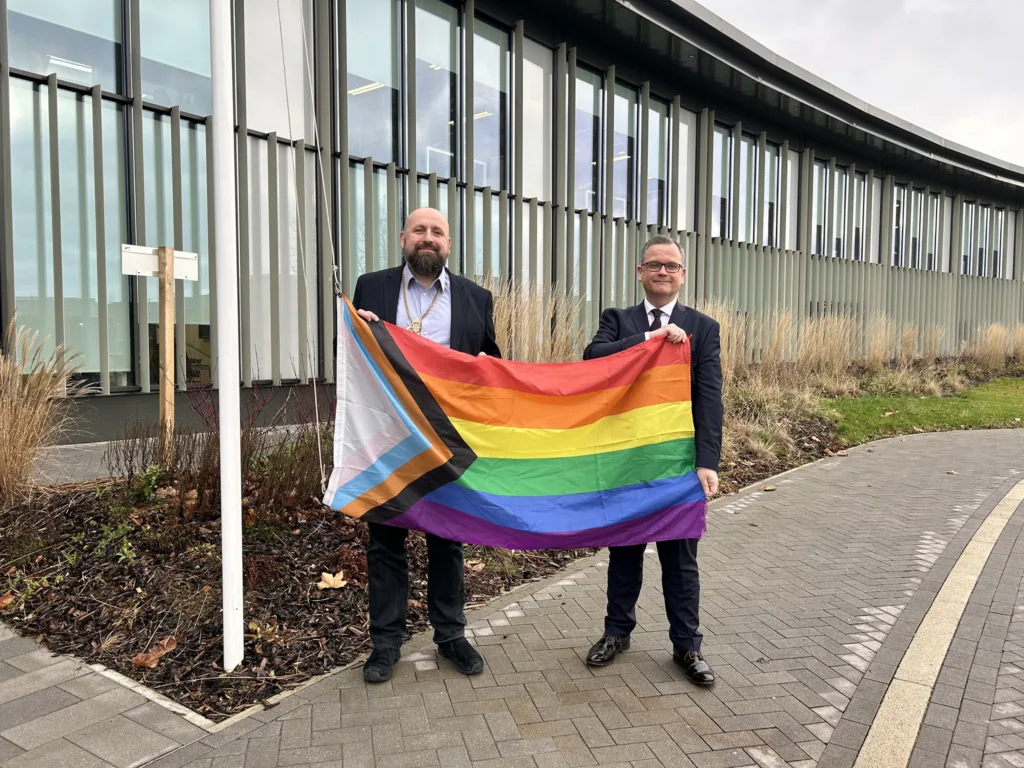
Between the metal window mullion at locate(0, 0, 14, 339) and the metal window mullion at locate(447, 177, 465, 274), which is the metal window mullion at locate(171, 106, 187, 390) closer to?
the metal window mullion at locate(0, 0, 14, 339)

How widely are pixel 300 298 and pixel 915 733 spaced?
29.9 feet

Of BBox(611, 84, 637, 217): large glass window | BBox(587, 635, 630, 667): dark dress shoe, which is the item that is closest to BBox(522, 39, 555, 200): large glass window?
BBox(611, 84, 637, 217): large glass window

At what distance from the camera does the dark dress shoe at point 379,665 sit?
3.53 metres

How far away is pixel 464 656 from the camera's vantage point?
145 inches

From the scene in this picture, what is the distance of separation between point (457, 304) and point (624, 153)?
13293 mm

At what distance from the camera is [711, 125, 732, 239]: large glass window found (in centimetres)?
1859

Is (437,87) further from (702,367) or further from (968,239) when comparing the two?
(968,239)

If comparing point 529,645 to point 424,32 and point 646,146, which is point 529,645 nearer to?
point 424,32

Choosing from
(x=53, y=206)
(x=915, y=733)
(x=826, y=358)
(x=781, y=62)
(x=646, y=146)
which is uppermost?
(x=781, y=62)

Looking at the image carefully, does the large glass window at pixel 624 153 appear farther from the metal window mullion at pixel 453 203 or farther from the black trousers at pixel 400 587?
the black trousers at pixel 400 587

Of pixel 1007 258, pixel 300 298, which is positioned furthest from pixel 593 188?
pixel 1007 258

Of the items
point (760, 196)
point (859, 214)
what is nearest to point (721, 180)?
point (760, 196)

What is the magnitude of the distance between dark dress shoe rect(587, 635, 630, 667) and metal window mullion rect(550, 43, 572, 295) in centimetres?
1063

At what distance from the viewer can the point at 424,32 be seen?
12.1 m
